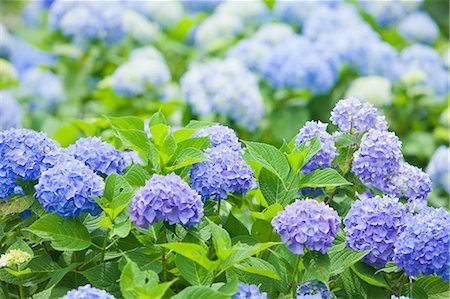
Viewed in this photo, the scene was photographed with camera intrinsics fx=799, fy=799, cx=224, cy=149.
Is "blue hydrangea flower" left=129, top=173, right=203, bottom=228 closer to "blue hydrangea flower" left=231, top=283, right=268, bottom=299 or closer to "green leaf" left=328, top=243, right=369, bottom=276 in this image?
"blue hydrangea flower" left=231, top=283, right=268, bottom=299

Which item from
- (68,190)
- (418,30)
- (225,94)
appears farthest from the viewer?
(418,30)

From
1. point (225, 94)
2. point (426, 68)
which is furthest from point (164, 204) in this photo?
point (426, 68)

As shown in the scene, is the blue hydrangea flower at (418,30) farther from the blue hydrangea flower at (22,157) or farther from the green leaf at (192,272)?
the green leaf at (192,272)

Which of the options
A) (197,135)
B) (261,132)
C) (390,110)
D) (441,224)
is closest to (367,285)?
(441,224)

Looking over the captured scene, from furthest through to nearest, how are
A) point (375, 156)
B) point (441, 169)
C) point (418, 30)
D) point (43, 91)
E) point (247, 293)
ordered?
point (418, 30), point (43, 91), point (441, 169), point (375, 156), point (247, 293)

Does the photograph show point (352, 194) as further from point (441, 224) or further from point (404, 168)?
point (441, 224)

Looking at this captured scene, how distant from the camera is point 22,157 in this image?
5.00 feet

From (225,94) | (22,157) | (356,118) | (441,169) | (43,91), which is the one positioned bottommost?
(43,91)

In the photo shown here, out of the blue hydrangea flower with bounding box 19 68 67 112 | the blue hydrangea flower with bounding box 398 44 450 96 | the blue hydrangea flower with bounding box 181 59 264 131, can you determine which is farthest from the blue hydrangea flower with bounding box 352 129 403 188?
the blue hydrangea flower with bounding box 19 68 67 112

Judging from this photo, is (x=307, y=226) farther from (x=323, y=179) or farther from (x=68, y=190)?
(x=68, y=190)

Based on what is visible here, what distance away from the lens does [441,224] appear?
4.59 feet

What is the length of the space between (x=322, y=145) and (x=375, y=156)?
109 millimetres

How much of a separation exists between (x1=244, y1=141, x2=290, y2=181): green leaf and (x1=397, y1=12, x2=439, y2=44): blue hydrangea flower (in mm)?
3290

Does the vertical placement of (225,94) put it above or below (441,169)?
above
